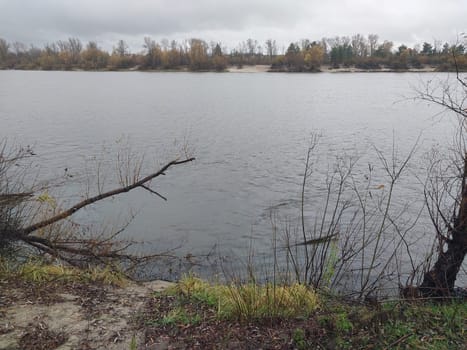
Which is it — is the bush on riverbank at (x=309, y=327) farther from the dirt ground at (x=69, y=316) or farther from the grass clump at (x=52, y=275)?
the grass clump at (x=52, y=275)

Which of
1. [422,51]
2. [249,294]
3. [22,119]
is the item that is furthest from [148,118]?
[422,51]

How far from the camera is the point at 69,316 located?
15.8 ft

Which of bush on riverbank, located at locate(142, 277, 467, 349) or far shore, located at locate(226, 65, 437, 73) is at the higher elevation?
far shore, located at locate(226, 65, 437, 73)

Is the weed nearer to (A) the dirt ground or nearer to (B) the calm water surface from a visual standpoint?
(A) the dirt ground

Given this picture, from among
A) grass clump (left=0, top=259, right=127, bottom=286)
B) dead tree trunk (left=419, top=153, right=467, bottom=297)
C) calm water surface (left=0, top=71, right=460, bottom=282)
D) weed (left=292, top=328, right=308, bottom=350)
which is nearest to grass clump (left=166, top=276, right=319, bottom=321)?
weed (left=292, top=328, right=308, bottom=350)

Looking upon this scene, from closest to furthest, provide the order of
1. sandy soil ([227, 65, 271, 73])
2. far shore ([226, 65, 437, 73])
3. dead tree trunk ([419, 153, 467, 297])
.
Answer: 1. dead tree trunk ([419, 153, 467, 297])
2. far shore ([226, 65, 437, 73])
3. sandy soil ([227, 65, 271, 73])

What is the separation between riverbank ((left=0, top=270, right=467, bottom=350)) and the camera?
4.20 meters

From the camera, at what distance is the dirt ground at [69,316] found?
168 inches

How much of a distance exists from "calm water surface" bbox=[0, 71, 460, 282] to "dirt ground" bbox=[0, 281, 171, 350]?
4713mm

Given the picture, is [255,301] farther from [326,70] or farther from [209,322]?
[326,70]

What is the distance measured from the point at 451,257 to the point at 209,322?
177 inches

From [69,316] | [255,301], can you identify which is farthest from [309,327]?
[69,316]

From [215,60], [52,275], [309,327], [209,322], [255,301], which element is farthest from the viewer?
[215,60]

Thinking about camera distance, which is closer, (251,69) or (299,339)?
(299,339)
